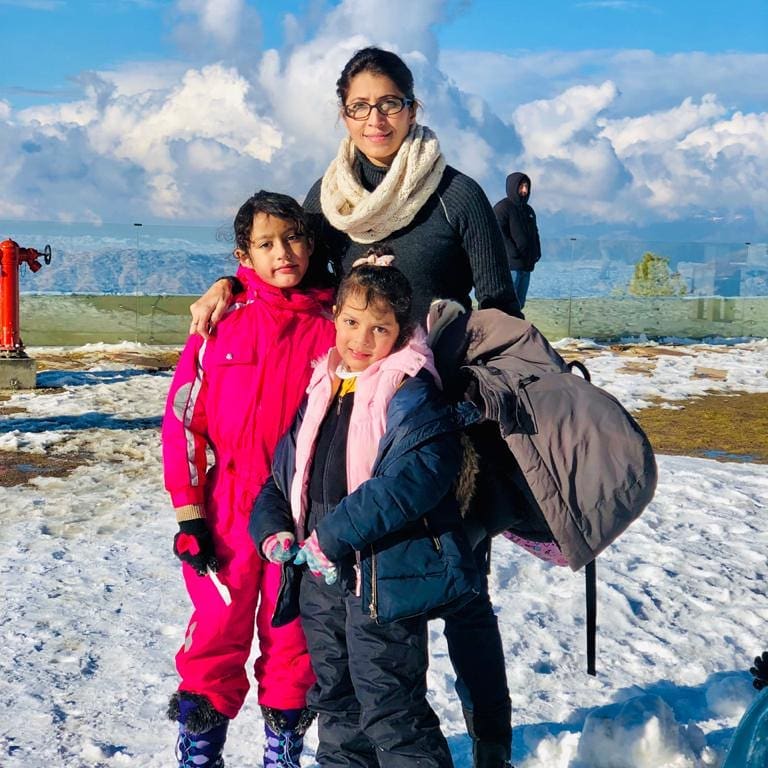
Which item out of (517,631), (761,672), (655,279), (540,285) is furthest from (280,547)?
(655,279)

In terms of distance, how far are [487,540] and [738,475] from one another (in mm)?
4511

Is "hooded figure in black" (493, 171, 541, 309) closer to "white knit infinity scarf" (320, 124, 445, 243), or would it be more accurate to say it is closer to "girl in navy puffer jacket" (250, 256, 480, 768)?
"white knit infinity scarf" (320, 124, 445, 243)

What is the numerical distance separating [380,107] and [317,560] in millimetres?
1159

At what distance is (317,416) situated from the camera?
241cm

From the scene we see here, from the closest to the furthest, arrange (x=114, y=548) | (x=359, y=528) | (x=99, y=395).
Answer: (x=359, y=528) → (x=114, y=548) → (x=99, y=395)

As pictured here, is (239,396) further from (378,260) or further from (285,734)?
(285,734)

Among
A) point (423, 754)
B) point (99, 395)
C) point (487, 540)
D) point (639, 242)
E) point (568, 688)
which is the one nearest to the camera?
point (423, 754)

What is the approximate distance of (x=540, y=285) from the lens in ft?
54.3

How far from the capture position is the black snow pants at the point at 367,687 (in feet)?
7.54

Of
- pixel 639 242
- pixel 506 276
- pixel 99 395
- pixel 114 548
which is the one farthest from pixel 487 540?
pixel 639 242

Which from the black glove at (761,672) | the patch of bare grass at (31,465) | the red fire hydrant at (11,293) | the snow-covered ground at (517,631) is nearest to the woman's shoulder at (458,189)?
the black glove at (761,672)

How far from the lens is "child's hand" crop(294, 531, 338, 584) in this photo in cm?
224

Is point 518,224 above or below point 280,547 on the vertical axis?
above

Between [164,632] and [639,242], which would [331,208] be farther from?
[639,242]
